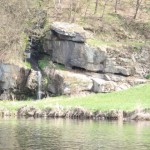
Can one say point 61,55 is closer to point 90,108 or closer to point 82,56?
point 82,56

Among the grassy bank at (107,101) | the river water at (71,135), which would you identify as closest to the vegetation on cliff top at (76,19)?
the grassy bank at (107,101)

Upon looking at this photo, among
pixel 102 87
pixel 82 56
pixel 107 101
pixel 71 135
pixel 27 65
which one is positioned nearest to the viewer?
pixel 71 135

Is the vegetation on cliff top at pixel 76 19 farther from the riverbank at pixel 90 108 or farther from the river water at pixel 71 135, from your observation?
the river water at pixel 71 135

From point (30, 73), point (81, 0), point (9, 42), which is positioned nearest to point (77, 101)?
point (30, 73)

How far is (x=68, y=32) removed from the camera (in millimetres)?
74000

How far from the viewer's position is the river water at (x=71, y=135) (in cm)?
3647

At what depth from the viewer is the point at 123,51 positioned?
7750cm

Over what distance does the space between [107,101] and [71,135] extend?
19988 millimetres

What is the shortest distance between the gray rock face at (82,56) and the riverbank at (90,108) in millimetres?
10741

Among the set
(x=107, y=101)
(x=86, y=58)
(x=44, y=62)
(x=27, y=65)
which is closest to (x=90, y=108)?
(x=107, y=101)

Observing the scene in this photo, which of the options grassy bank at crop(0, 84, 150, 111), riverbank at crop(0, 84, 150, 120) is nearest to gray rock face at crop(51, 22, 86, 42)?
grassy bank at crop(0, 84, 150, 111)

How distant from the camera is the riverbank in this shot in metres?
56.2

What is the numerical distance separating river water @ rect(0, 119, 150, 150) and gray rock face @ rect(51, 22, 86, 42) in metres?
22.1

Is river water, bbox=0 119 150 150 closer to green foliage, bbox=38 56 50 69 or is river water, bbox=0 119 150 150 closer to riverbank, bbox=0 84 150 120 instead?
riverbank, bbox=0 84 150 120
